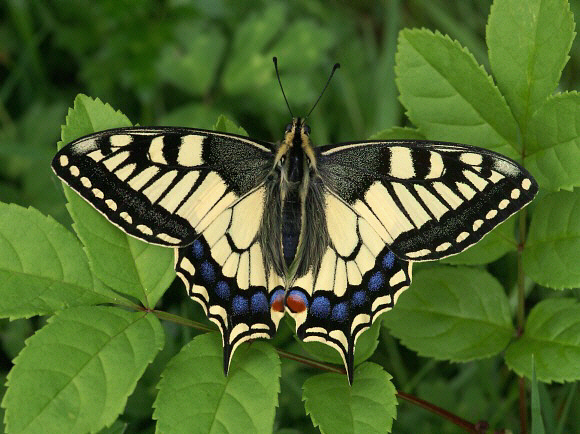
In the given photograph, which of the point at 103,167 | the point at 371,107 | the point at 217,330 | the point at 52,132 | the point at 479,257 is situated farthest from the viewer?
the point at 371,107

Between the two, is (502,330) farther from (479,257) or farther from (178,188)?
(178,188)

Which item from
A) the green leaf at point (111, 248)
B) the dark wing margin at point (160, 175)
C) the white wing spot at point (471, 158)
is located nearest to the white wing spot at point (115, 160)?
the dark wing margin at point (160, 175)

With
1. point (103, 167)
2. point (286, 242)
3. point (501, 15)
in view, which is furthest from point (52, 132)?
point (501, 15)

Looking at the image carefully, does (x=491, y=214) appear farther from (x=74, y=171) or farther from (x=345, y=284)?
(x=74, y=171)

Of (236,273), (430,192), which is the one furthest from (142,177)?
(430,192)

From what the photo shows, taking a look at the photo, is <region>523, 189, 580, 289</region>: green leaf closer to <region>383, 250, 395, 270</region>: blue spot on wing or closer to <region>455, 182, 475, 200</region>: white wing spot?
<region>455, 182, 475, 200</region>: white wing spot

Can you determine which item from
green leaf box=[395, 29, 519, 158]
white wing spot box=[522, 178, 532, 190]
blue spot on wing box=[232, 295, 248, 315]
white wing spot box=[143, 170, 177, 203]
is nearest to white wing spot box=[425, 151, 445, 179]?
green leaf box=[395, 29, 519, 158]
